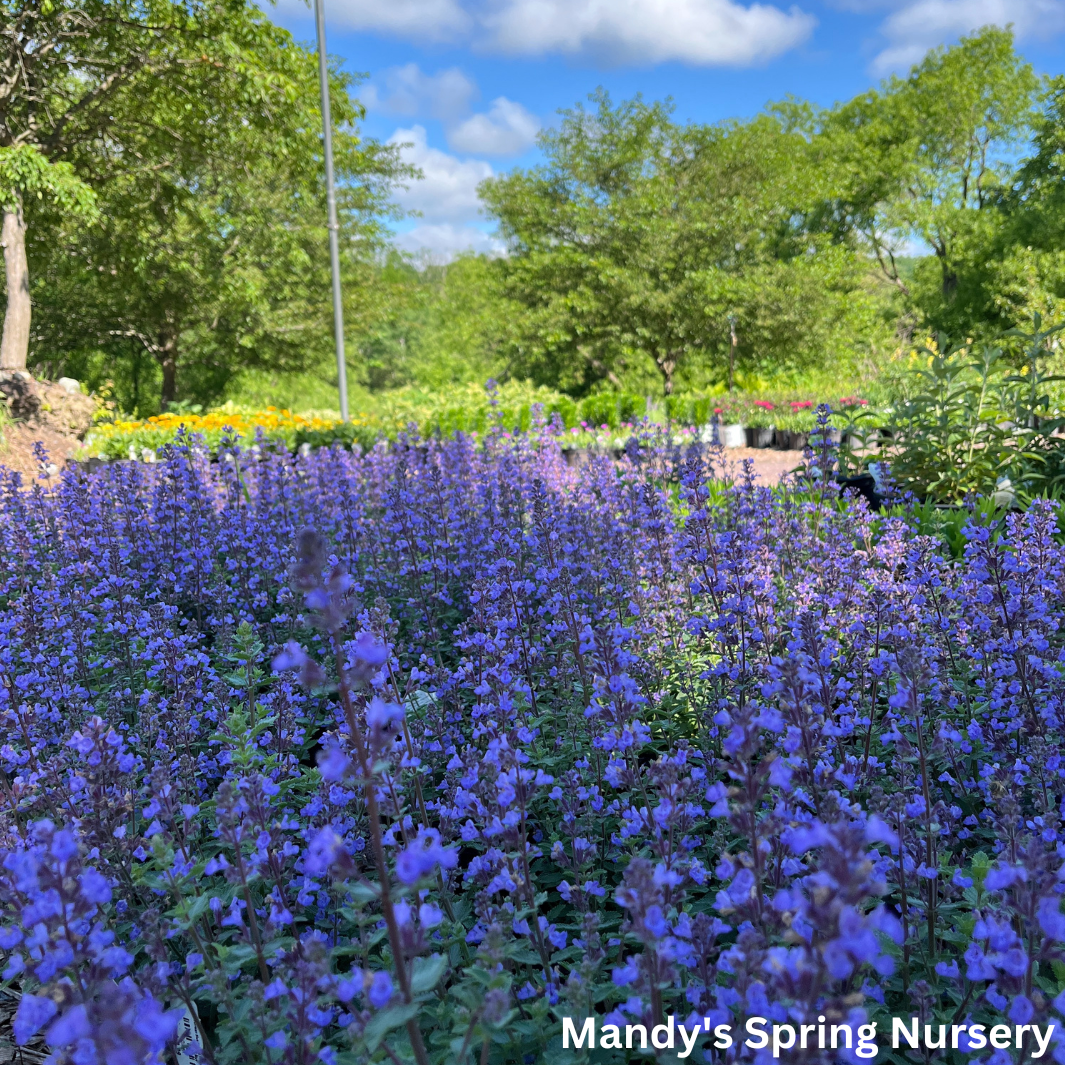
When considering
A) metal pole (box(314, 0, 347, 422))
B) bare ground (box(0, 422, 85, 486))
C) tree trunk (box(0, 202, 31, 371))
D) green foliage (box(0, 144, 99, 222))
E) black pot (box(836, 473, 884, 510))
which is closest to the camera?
black pot (box(836, 473, 884, 510))

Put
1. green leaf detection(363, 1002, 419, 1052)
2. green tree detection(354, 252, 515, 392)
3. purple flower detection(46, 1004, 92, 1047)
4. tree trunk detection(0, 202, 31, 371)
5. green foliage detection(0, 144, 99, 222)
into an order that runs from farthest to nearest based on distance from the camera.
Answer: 1. green tree detection(354, 252, 515, 392)
2. tree trunk detection(0, 202, 31, 371)
3. green foliage detection(0, 144, 99, 222)
4. green leaf detection(363, 1002, 419, 1052)
5. purple flower detection(46, 1004, 92, 1047)

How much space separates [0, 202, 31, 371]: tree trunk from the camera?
55.0ft

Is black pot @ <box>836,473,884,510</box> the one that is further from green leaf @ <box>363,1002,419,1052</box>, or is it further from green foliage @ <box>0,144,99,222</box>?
green foliage @ <box>0,144,99,222</box>

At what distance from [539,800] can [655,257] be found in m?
24.9

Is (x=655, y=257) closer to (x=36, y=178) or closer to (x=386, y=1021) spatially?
Answer: (x=36, y=178)

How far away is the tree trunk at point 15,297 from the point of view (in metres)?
16.8

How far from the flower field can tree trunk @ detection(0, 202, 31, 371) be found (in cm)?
1417

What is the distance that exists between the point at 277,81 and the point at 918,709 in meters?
19.1

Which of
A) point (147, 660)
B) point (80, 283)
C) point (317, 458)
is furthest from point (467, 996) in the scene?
point (80, 283)

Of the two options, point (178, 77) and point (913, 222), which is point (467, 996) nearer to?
point (178, 77)

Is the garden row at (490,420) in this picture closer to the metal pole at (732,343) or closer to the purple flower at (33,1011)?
the metal pole at (732,343)

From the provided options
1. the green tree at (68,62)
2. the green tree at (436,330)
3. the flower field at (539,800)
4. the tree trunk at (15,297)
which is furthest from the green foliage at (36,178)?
the flower field at (539,800)

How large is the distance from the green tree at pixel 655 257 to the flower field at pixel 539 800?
862 inches

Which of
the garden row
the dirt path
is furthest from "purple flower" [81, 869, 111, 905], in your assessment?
the dirt path
